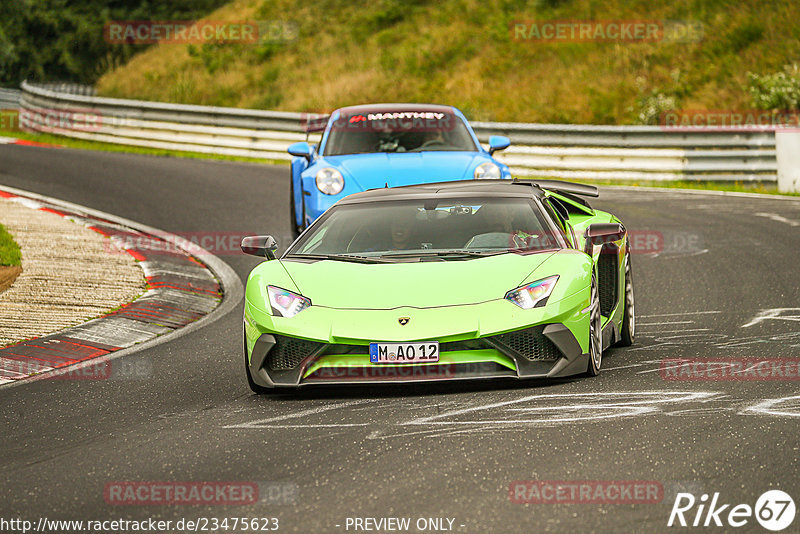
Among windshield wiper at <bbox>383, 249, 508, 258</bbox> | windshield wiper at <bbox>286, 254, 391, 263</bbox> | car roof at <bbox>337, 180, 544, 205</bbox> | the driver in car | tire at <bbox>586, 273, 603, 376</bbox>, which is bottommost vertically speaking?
tire at <bbox>586, 273, 603, 376</bbox>

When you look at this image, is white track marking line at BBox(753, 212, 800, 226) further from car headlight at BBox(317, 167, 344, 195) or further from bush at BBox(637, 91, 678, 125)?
bush at BBox(637, 91, 678, 125)

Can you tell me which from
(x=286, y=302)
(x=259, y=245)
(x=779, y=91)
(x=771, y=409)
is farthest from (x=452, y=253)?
(x=779, y=91)

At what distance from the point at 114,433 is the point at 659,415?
2.89 m

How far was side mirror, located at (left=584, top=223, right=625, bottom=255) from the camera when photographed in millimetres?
7816

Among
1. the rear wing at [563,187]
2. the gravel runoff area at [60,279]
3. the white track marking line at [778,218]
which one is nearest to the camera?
the rear wing at [563,187]

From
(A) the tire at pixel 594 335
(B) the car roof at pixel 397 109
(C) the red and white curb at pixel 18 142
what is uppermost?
(B) the car roof at pixel 397 109

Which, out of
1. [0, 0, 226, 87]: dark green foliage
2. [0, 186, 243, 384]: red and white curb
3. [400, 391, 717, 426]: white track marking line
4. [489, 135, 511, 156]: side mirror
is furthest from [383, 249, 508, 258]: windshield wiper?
[0, 0, 226, 87]: dark green foliage

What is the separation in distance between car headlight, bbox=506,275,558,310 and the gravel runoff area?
440cm

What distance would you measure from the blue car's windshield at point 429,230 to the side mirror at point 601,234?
0.84 ft

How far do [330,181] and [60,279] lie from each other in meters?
2.92

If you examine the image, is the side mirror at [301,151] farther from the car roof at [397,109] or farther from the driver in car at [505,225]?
the driver in car at [505,225]

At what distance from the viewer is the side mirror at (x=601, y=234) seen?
25.6 feet

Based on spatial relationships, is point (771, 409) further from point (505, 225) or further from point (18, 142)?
point (18, 142)

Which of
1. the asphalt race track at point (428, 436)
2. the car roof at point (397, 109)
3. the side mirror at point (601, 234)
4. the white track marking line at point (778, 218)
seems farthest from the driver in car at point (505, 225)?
the white track marking line at point (778, 218)
